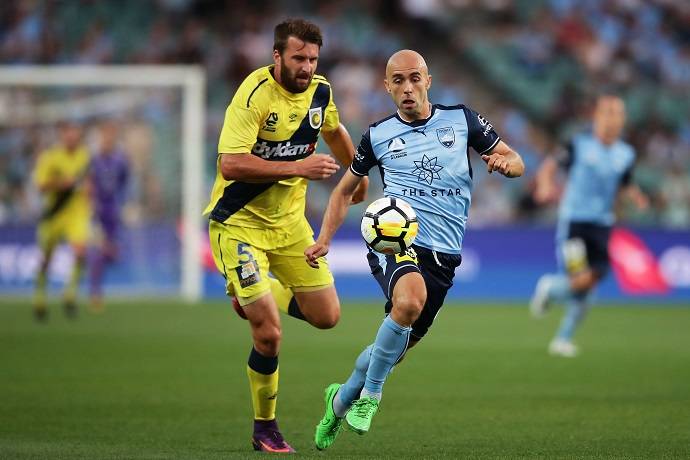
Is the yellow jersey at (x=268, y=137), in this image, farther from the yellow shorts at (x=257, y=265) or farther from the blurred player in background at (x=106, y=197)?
the blurred player in background at (x=106, y=197)

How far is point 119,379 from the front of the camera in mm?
10445

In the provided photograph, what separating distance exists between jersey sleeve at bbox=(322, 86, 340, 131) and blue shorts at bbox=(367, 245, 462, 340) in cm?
95

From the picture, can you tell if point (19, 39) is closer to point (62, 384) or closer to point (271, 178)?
point (62, 384)

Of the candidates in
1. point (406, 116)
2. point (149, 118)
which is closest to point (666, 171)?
point (149, 118)

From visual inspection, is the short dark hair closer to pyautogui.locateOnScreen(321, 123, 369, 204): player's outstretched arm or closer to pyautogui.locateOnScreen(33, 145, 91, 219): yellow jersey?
pyautogui.locateOnScreen(321, 123, 369, 204): player's outstretched arm

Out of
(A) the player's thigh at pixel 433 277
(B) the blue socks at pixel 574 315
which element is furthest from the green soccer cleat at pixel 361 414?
(B) the blue socks at pixel 574 315

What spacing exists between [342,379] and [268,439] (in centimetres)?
356

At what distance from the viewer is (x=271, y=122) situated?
24.0ft

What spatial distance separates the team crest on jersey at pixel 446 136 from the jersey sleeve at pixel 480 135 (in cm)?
11

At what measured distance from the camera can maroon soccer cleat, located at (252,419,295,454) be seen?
690cm

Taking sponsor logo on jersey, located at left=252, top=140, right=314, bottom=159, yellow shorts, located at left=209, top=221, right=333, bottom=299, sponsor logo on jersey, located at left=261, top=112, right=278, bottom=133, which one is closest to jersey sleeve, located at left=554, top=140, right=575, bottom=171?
yellow shorts, located at left=209, top=221, right=333, bottom=299

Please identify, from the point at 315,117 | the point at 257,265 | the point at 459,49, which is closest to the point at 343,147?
the point at 315,117

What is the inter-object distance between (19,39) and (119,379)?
15.0 m

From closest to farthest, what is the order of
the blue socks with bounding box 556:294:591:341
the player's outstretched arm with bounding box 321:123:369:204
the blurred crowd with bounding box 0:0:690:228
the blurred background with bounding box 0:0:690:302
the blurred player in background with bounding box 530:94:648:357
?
the player's outstretched arm with bounding box 321:123:369:204, the blue socks with bounding box 556:294:591:341, the blurred player in background with bounding box 530:94:648:357, the blurred background with bounding box 0:0:690:302, the blurred crowd with bounding box 0:0:690:228
